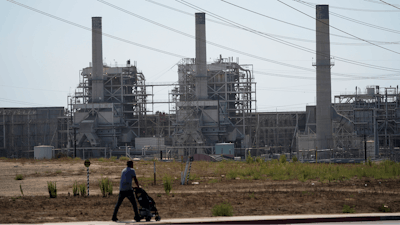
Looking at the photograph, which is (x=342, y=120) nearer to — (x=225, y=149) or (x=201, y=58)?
(x=225, y=149)

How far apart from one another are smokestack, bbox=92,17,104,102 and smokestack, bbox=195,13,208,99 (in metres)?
14.6

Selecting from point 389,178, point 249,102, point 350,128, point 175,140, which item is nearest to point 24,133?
point 175,140

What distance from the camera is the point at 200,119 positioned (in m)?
65.4

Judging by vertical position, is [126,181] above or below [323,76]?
→ below

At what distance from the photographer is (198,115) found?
216 feet

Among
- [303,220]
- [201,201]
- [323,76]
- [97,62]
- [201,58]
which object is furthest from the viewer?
[97,62]

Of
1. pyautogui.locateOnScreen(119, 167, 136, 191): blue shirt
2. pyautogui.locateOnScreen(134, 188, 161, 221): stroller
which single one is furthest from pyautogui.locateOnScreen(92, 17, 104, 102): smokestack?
pyautogui.locateOnScreen(134, 188, 161, 221): stroller

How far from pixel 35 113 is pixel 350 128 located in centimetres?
4796

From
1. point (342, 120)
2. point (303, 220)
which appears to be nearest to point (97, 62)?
point (342, 120)

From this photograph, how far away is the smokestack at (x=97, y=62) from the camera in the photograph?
225 feet

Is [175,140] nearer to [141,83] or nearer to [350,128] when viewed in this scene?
[141,83]

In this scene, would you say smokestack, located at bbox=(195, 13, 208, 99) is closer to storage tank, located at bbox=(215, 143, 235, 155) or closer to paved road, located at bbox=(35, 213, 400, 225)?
storage tank, located at bbox=(215, 143, 235, 155)

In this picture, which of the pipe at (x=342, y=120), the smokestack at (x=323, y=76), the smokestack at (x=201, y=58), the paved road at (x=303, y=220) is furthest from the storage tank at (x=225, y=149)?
the paved road at (x=303, y=220)

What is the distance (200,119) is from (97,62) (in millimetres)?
17740
